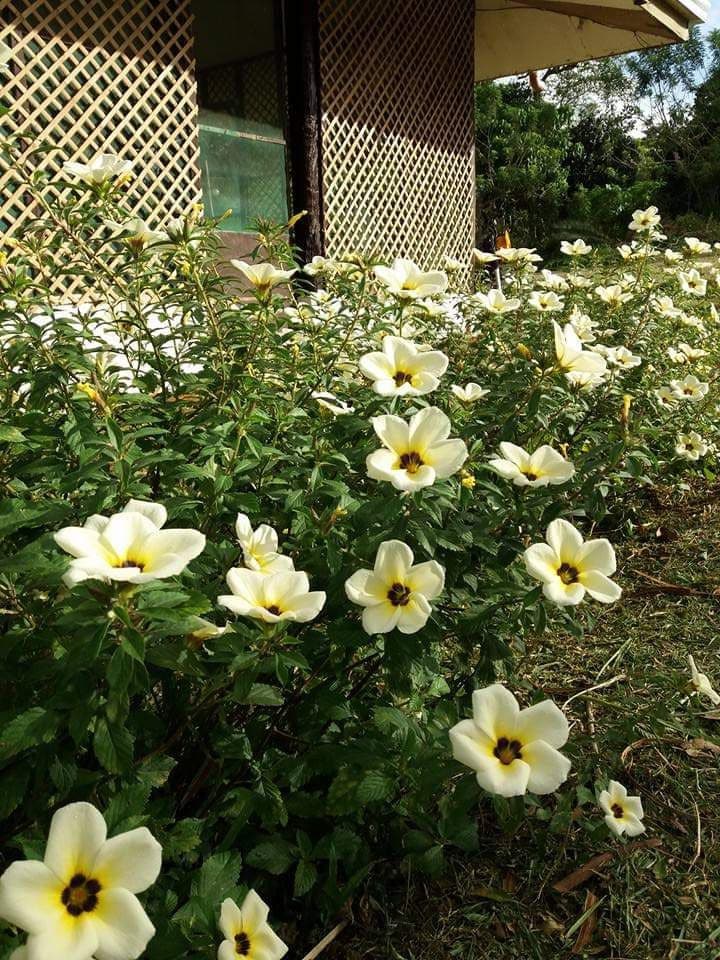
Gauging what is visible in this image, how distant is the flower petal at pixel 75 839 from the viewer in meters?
0.69

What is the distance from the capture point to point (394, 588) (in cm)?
99

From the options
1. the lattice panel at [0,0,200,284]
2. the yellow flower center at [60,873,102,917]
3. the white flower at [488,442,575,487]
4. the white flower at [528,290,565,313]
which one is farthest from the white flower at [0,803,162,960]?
the lattice panel at [0,0,200,284]

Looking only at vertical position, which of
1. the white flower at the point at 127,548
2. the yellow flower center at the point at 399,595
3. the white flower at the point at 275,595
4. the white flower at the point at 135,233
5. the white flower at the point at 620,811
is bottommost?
the white flower at the point at 620,811

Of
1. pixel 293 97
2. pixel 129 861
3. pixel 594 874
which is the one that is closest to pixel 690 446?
pixel 594 874

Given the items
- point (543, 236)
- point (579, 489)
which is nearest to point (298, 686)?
point (579, 489)

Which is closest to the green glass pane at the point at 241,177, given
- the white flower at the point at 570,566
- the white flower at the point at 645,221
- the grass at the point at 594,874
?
the white flower at the point at 645,221

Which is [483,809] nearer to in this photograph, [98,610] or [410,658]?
[410,658]

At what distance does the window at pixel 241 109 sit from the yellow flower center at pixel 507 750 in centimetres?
501

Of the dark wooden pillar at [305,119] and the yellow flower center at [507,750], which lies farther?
the dark wooden pillar at [305,119]

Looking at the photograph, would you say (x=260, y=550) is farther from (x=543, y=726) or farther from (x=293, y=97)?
(x=293, y=97)

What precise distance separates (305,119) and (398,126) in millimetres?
1449

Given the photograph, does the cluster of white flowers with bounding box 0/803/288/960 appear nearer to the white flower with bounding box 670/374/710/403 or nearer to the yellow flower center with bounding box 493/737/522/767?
the yellow flower center with bounding box 493/737/522/767

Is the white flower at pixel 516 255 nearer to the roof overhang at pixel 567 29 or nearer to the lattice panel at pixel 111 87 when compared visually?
the lattice panel at pixel 111 87

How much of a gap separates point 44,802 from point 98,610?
0.34m
